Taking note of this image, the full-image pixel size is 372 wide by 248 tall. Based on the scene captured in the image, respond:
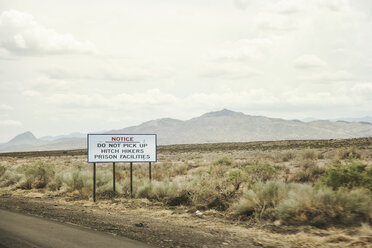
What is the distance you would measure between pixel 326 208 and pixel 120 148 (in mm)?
9250

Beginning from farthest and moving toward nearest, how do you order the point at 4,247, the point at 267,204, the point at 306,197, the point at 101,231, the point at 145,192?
the point at 145,192 < the point at 267,204 < the point at 306,197 < the point at 101,231 < the point at 4,247

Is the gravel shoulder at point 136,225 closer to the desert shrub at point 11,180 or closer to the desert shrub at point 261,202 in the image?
the desert shrub at point 261,202

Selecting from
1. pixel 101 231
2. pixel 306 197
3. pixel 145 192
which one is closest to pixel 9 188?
pixel 145 192

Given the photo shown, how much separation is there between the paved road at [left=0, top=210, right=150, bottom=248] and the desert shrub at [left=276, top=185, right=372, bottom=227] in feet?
13.9

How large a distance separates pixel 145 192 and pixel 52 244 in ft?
26.8

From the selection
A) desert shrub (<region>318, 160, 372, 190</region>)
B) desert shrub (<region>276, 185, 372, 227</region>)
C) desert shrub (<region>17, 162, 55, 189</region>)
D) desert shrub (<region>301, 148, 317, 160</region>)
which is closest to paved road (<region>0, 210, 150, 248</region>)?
desert shrub (<region>276, 185, 372, 227</region>)

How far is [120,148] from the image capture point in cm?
1664

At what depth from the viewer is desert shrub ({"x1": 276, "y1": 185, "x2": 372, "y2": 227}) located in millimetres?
9727

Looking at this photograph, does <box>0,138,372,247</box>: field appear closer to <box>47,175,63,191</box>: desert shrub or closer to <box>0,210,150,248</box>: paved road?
<box>0,210,150,248</box>: paved road

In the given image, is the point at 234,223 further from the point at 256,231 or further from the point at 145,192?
the point at 145,192

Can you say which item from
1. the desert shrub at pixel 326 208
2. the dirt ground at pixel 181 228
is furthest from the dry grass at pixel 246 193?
the dirt ground at pixel 181 228

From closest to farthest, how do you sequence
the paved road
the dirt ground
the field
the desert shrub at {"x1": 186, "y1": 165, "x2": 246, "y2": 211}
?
the paved road, the dirt ground, the field, the desert shrub at {"x1": 186, "y1": 165, "x2": 246, "y2": 211}

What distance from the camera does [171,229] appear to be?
10.0m

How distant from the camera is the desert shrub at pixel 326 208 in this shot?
9727mm
